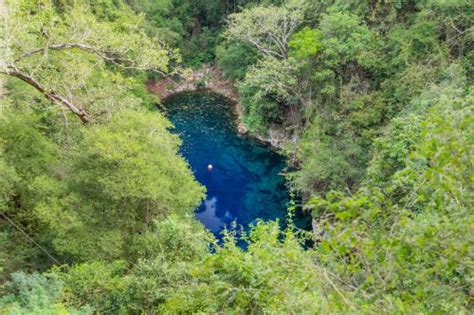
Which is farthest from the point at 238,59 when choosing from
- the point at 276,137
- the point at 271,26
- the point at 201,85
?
the point at 276,137

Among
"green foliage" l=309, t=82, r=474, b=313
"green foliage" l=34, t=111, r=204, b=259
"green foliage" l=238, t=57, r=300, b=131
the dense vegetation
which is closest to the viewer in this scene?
"green foliage" l=309, t=82, r=474, b=313

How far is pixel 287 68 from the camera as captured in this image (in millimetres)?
18359

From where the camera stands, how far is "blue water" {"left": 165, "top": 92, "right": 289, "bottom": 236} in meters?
17.0

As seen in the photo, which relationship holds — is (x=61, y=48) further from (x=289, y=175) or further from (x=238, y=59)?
(x=238, y=59)

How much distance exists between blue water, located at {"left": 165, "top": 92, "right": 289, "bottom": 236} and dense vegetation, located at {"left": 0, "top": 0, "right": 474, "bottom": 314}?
149cm

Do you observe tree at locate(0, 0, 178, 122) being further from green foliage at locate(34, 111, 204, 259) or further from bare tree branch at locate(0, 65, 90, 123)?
green foliage at locate(34, 111, 204, 259)

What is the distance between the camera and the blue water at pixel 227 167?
1700 cm

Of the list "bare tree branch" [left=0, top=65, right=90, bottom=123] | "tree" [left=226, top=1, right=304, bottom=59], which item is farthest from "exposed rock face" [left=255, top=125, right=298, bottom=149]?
"bare tree branch" [left=0, top=65, right=90, bottom=123]

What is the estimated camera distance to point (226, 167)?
794 inches

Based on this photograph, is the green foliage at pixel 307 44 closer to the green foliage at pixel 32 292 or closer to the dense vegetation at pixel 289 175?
the dense vegetation at pixel 289 175

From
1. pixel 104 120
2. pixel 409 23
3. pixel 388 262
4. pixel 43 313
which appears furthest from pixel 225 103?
pixel 388 262

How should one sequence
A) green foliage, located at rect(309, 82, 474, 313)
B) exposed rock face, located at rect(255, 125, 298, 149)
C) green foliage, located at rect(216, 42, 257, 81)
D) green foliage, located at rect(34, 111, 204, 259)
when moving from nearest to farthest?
green foliage, located at rect(309, 82, 474, 313) → green foliage, located at rect(34, 111, 204, 259) → exposed rock face, located at rect(255, 125, 298, 149) → green foliage, located at rect(216, 42, 257, 81)

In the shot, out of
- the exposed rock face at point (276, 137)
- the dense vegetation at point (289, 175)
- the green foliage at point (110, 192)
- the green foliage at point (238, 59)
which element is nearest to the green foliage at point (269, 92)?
the dense vegetation at point (289, 175)

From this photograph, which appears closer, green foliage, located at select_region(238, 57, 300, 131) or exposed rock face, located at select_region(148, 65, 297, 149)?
green foliage, located at select_region(238, 57, 300, 131)
